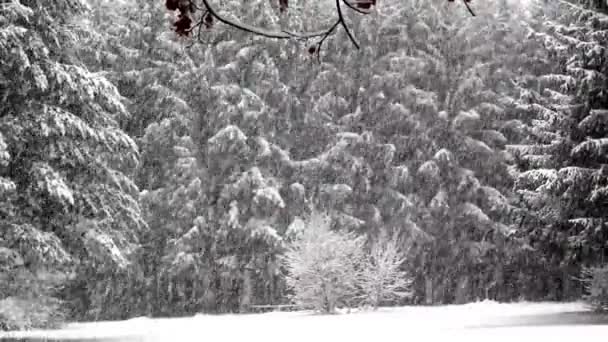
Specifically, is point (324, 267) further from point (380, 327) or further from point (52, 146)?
point (52, 146)

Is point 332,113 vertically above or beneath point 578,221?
above

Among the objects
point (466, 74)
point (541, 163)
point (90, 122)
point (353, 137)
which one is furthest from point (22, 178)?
point (466, 74)

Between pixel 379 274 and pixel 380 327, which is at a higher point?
pixel 379 274

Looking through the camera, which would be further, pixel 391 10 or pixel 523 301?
pixel 391 10

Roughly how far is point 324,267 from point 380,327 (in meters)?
4.48

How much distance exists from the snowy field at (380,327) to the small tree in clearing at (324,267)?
2.22ft

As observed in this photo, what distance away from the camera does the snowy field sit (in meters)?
15.6

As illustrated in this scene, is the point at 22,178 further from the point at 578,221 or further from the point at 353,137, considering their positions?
the point at 353,137

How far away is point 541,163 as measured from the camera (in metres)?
20.9

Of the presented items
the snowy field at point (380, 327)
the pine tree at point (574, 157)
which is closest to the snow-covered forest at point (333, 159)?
the pine tree at point (574, 157)

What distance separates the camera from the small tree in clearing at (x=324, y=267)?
22234 mm

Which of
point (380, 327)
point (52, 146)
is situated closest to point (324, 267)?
point (380, 327)

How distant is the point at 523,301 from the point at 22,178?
62.7ft

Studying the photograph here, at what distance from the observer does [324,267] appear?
72.8 ft
